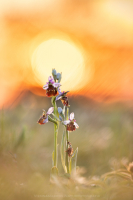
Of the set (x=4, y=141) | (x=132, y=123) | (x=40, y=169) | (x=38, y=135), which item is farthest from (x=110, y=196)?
(x=132, y=123)

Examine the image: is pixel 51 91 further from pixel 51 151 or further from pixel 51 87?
pixel 51 151

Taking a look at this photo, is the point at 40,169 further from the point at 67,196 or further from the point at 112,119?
the point at 112,119

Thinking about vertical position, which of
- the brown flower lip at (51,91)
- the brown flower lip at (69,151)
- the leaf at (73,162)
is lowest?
the leaf at (73,162)

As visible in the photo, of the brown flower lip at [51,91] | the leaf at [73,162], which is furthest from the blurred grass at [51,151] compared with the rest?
the brown flower lip at [51,91]

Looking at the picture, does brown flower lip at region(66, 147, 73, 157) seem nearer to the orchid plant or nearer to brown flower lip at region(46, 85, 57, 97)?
the orchid plant

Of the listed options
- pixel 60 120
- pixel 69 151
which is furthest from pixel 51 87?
pixel 69 151

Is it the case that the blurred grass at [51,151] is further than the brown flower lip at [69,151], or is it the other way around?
the brown flower lip at [69,151]

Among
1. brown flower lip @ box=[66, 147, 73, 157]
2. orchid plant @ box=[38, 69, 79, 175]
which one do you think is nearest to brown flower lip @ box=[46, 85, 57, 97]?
orchid plant @ box=[38, 69, 79, 175]

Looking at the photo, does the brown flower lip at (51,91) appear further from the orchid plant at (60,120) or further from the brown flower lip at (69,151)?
the brown flower lip at (69,151)
